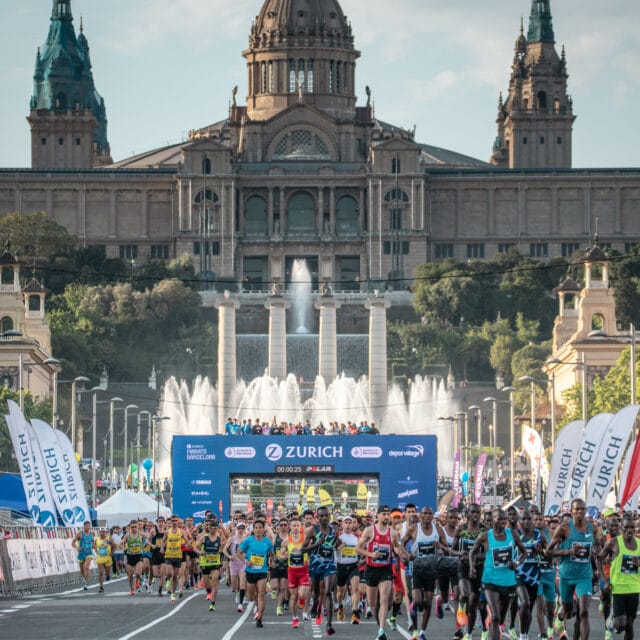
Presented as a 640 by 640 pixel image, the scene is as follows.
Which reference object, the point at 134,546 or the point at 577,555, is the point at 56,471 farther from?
the point at 577,555

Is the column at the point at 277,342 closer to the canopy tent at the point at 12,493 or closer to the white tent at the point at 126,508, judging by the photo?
the white tent at the point at 126,508

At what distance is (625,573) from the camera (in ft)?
120

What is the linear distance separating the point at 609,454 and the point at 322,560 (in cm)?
1274

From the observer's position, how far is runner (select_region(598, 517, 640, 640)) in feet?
120

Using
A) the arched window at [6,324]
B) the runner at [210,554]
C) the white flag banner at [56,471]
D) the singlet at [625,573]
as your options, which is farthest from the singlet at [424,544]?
the arched window at [6,324]

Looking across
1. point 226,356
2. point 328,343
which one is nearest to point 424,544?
point 226,356

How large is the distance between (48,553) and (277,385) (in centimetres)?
9511

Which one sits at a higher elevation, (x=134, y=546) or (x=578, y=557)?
(x=134, y=546)

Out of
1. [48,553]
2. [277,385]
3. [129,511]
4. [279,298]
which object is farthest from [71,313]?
[48,553]

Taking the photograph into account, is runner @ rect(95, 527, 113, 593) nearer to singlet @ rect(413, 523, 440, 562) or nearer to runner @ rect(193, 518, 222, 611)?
runner @ rect(193, 518, 222, 611)

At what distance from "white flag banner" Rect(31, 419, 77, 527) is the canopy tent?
5.34 m

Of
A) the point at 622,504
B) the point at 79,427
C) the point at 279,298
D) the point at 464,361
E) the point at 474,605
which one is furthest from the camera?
the point at 464,361

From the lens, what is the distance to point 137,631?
41719 mm

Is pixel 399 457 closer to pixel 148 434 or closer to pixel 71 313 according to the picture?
pixel 148 434
